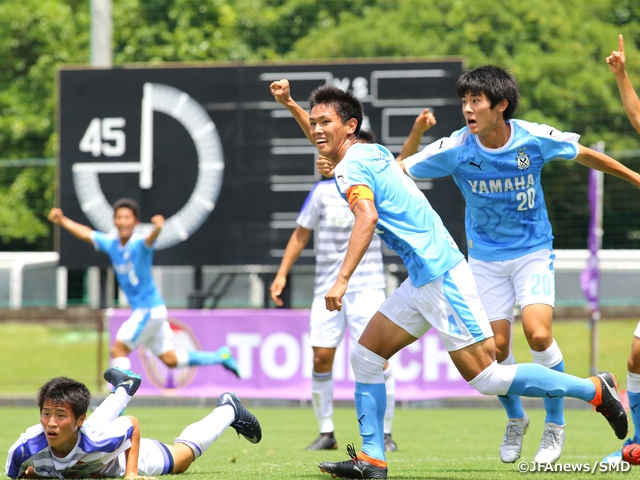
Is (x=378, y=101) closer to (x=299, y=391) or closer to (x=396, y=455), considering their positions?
(x=299, y=391)

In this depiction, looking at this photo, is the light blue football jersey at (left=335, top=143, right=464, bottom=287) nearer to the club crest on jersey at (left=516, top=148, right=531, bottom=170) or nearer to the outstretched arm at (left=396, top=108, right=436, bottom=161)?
the club crest on jersey at (left=516, top=148, right=531, bottom=170)

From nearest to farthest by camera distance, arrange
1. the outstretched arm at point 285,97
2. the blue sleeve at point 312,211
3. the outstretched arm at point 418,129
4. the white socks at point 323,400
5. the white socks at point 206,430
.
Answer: the white socks at point 206,430, the outstretched arm at point 285,97, the outstretched arm at point 418,129, the white socks at point 323,400, the blue sleeve at point 312,211

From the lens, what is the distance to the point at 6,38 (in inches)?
1150

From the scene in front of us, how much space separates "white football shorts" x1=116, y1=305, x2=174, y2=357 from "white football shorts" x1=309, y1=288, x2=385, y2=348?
3.51 meters

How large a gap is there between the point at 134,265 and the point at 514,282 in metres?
6.02

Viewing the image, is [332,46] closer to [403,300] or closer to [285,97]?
[285,97]

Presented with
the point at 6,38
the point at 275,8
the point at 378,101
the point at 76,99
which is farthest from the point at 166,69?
the point at 6,38

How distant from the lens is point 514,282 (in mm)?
6723

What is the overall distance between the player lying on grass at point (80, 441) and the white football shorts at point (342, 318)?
8.85ft

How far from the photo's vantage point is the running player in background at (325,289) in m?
8.45

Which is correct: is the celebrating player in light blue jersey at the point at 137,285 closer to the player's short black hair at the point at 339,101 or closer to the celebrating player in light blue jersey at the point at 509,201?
the celebrating player in light blue jersey at the point at 509,201

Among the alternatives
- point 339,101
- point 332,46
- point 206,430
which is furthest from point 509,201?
point 332,46

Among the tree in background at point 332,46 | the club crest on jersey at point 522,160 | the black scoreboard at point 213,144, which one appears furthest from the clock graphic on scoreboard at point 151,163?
the tree in background at point 332,46

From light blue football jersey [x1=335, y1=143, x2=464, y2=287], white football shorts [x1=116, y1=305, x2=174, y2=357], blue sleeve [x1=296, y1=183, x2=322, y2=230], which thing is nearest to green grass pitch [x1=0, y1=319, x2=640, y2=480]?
white football shorts [x1=116, y1=305, x2=174, y2=357]
